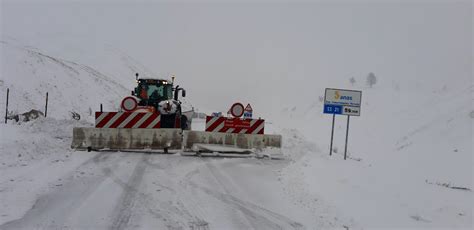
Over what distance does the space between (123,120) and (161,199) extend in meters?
6.81

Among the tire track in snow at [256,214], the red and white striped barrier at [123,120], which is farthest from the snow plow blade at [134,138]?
the tire track in snow at [256,214]

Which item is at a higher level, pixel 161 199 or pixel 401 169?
pixel 161 199

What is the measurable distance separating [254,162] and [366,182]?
3.56 meters

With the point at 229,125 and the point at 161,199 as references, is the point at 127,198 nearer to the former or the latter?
the point at 161,199

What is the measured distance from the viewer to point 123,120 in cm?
1283

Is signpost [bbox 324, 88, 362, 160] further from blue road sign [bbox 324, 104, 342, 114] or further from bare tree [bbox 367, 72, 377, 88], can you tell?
bare tree [bbox 367, 72, 377, 88]

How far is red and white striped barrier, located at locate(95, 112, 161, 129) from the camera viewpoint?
12742 mm

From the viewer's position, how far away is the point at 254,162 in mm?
11422

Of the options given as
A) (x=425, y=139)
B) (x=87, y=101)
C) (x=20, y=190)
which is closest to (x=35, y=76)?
(x=87, y=101)

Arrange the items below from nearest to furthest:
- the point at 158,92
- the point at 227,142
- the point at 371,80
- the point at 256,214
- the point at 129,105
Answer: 1. the point at 256,214
2. the point at 227,142
3. the point at 129,105
4. the point at 158,92
5. the point at 371,80

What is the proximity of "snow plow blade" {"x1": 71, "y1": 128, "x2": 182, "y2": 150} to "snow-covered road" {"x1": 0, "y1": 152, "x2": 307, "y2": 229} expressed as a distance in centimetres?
230

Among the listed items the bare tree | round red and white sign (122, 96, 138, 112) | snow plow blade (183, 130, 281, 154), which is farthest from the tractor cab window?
the bare tree

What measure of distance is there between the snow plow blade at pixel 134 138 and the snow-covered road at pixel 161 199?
7.53 ft

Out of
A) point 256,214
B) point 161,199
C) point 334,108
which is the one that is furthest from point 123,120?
point 256,214
